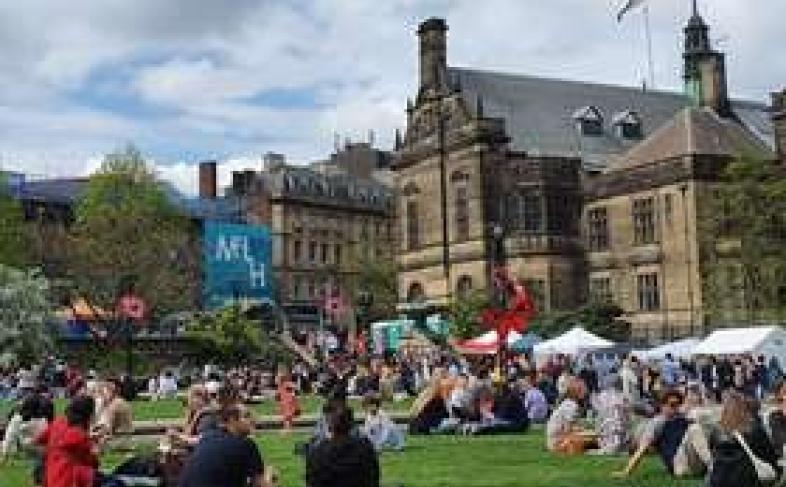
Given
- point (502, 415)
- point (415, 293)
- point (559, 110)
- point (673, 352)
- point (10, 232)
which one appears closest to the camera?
point (502, 415)

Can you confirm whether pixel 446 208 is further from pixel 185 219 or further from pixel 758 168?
pixel 758 168

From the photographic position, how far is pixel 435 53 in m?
81.8

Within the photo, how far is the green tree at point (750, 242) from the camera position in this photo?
56656 millimetres

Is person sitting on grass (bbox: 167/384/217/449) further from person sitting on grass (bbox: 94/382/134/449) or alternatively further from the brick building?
the brick building

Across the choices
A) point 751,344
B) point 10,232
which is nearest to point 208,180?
point 10,232

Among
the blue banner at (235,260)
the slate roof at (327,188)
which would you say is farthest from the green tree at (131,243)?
the slate roof at (327,188)

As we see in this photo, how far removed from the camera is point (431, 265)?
269ft

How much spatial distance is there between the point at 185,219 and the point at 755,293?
144 ft

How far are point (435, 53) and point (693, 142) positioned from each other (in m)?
17.8

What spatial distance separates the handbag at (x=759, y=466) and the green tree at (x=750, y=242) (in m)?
44.0

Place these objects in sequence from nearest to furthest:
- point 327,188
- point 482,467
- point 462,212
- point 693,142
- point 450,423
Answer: point 482,467 → point 450,423 → point 693,142 → point 462,212 → point 327,188

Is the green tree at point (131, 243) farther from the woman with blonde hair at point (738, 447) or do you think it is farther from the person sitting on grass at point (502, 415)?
the woman with blonde hair at point (738, 447)

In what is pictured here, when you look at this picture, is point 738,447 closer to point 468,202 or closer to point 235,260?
point 235,260

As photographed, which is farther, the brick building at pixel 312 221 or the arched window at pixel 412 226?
the brick building at pixel 312 221
